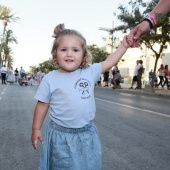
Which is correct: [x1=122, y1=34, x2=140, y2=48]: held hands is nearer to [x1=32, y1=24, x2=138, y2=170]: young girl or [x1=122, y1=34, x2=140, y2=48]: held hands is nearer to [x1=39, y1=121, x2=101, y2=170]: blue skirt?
[x1=32, y1=24, x2=138, y2=170]: young girl

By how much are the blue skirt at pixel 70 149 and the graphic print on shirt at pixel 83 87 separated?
217 mm

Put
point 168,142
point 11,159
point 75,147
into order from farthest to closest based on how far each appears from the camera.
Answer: point 168,142 < point 11,159 < point 75,147

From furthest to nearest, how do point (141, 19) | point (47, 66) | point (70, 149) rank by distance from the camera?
point (47, 66) → point (141, 19) → point (70, 149)

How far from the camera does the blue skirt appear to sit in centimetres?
224

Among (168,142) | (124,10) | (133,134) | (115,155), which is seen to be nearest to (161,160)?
(115,155)

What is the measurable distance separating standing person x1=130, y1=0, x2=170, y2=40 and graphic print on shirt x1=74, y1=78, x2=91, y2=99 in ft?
1.80

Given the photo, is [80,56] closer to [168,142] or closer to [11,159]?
[11,159]

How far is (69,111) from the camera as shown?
2.32 m

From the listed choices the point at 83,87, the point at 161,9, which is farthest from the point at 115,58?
the point at 161,9

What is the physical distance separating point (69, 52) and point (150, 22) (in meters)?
0.80

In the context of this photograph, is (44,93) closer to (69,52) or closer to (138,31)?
(69,52)

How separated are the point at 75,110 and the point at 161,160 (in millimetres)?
2053

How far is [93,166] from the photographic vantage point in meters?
2.31

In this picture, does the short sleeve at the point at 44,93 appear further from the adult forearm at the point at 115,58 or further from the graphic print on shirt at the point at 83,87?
the adult forearm at the point at 115,58
